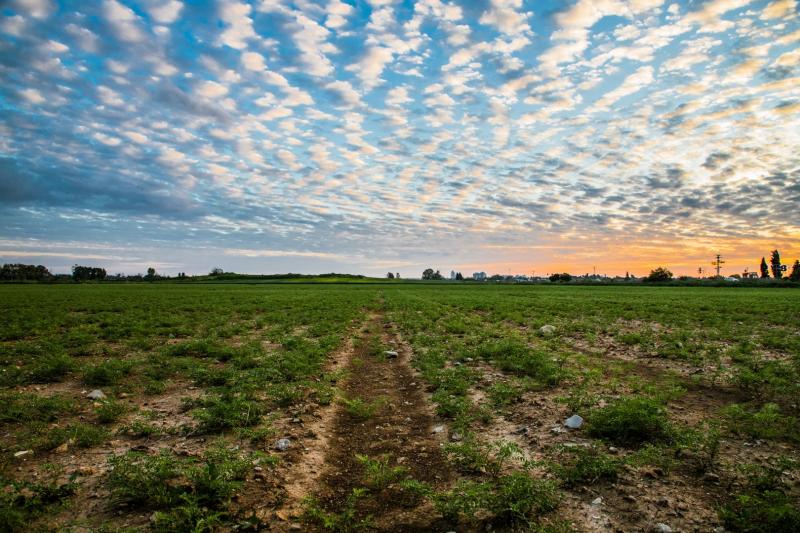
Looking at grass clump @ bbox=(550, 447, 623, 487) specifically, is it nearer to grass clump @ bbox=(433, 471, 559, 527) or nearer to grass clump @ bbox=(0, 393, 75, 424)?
grass clump @ bbox=(433, 471, 559, 527)

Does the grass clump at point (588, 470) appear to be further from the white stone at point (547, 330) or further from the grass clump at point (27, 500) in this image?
the white stone at point (547, 330)

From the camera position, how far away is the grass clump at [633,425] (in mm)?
6578

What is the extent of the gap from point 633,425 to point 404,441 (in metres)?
3.92

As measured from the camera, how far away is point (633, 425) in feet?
21.7

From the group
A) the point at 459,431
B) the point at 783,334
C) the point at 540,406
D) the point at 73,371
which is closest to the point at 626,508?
the point at 459,431

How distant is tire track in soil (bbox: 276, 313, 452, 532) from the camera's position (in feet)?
16.1

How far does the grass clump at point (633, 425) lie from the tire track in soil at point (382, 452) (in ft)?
9.40

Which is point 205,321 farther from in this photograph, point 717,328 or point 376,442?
point 717,328

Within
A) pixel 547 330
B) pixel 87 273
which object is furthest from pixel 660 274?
pixel 87 273

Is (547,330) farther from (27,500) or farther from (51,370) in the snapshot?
(51,370)

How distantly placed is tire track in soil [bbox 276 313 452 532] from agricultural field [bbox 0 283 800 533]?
0.03 m

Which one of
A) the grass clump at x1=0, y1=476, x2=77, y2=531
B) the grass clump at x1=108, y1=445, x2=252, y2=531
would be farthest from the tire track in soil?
the grass clump at x1=0, y1=476, x2=77, y2=531

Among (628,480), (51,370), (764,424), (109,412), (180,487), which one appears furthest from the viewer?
(51,370)

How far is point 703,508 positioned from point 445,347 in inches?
433
